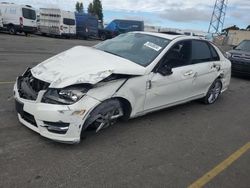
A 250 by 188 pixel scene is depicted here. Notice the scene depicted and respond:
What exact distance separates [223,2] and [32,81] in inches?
2662

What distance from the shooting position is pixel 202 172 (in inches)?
157

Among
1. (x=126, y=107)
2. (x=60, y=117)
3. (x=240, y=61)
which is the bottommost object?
(x=240, y=61)

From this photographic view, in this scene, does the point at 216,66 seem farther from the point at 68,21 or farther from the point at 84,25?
the point at 84,25

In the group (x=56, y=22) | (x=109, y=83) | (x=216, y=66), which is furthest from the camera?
(x=56, y=22)

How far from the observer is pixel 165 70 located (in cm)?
529

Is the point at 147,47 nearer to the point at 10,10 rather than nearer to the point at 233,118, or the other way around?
the point at 233,118

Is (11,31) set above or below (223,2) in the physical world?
below

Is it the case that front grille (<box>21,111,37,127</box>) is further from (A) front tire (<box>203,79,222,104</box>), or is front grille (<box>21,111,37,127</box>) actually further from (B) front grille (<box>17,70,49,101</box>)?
(A) front tire (<box>203,79,222,104</box>)

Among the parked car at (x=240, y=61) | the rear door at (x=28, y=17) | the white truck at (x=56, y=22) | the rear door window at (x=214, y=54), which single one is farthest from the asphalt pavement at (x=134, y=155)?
the white truck at (x=56, y=22)

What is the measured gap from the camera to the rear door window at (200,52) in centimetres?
633

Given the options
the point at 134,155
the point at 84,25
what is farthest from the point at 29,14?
the point at 134,155

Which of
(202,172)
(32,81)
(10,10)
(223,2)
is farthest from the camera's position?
(223,2)

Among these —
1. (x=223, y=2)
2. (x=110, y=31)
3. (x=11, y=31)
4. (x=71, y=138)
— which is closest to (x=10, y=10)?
(x=11, y=31)

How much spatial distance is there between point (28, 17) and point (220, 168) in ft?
77.6
